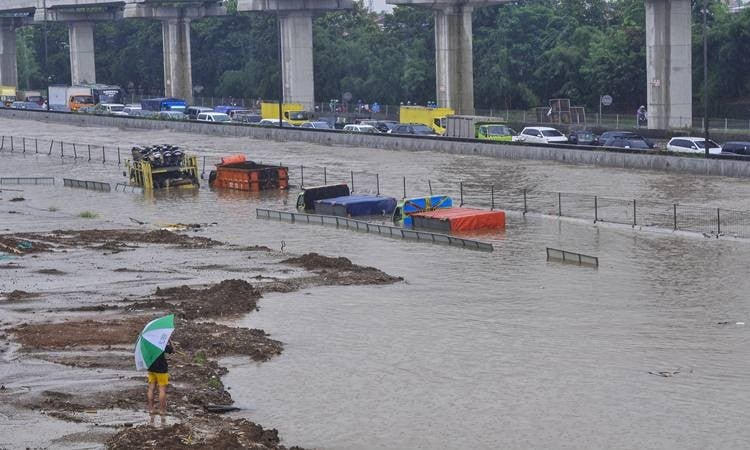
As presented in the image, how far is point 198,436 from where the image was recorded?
21453 millimetres

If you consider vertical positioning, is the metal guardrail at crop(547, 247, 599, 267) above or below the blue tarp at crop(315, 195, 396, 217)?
below

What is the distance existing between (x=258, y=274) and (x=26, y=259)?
24.0 feet

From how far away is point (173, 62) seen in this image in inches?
4717

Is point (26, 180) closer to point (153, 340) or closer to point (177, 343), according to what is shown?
point (177, 343)

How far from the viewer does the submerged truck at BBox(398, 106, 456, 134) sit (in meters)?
82.5

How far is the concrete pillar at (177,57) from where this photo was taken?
119 meters

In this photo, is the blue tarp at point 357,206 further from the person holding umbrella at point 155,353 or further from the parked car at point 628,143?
the person holding umbrella at point 155,353

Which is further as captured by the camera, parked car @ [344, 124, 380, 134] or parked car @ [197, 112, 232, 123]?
parked car @ [197, 112, 232, 123]

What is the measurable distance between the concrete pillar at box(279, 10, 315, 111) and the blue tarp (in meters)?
51.2

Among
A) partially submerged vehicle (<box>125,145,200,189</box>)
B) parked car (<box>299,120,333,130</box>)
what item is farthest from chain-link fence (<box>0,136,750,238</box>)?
parked car (<box>299,120,333,130</box>)

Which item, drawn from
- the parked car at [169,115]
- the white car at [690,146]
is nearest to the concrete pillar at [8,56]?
the parked car at [169,115]

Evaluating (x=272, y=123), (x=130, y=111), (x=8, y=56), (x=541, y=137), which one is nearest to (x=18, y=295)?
(x=541, y=137)

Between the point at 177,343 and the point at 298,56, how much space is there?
244ft

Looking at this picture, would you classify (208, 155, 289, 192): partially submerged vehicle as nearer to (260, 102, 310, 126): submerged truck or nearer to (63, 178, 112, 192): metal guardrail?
(63, 178, 112, 192): metal guardrail
